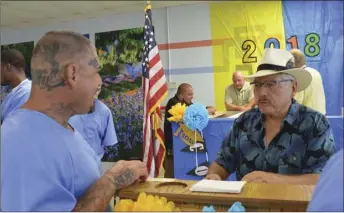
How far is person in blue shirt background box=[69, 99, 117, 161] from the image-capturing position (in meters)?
2.96

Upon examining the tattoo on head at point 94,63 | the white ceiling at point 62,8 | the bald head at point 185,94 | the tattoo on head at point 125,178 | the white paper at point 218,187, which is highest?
the white ceiling at point 62,8

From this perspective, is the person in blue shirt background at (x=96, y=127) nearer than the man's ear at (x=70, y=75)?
No

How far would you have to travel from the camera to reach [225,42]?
5598 mm

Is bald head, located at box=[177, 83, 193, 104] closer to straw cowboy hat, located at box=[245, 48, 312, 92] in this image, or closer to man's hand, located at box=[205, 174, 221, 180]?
straw cowboy hat, located at box=[245, 48, 312, 92]

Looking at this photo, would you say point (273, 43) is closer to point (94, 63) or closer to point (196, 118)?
point (196, 118)

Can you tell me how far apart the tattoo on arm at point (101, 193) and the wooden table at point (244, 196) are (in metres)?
0.04

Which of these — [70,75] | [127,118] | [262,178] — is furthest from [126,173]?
[127,118]

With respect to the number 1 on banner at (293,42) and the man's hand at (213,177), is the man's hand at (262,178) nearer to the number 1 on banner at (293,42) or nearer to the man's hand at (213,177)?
the man's hand at (213,177)

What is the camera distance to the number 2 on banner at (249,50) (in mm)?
5367

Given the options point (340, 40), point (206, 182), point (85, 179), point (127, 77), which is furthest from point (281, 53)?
point (127, 77)

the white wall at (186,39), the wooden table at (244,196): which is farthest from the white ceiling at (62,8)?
the white wall at (186,39)

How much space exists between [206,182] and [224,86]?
4.67 metres

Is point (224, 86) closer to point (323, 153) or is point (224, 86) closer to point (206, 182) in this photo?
point (323, 153)

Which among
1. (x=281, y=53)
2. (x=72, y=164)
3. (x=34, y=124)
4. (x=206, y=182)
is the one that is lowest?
(x=206, y=182)
